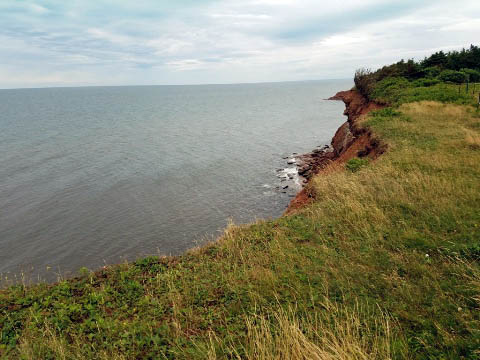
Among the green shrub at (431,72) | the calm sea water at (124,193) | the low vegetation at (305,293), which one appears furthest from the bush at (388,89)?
the low vegetation at (305,293)


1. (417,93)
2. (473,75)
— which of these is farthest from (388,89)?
(473,75)

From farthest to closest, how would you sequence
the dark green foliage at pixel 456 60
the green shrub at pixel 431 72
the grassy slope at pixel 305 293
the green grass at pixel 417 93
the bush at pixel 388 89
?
the dark green foliage at pixel 456 60 < the green shrub at pixel 431 72 < the bush at pixel 388 89 < the green grass at pixel 417 93 < the grassy slope at pixel 305 293

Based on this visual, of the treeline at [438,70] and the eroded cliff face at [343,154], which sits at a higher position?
the treeline at [438,70]

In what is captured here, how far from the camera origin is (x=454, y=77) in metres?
44.0

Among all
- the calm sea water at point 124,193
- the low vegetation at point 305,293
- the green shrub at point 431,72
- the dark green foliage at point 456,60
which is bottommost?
the calm sea water at point 124,193

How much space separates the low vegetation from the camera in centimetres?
484

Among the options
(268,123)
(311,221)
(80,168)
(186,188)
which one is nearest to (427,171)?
(311,221)

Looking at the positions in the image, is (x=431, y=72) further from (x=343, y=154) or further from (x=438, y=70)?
(x=343, y=154)

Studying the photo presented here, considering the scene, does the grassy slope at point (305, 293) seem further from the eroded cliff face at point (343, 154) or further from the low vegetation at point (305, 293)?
the eroded cliff face at point (343, 154)

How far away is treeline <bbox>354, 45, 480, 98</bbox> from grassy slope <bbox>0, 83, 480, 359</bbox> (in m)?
40.1

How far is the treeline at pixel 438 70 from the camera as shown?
44.6 meters

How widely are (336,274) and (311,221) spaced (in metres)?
3.74

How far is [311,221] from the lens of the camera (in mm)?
10586

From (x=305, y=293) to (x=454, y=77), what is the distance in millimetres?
52507
